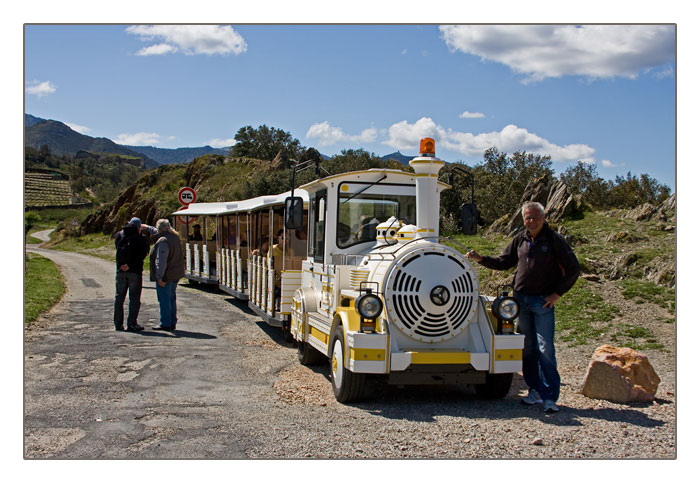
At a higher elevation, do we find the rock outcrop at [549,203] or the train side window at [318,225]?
the rock outcrop at [549,203]

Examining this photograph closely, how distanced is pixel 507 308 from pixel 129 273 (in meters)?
7.16

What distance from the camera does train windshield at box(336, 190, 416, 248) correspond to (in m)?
8.49

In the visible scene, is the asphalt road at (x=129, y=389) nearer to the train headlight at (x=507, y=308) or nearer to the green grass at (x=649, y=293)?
the train headlight at (x=507, y=308)

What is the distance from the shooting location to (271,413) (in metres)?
6.29

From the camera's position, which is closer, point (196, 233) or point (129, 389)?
point (129, 389)

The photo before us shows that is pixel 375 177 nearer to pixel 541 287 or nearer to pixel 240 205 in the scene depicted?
pixel 541 287

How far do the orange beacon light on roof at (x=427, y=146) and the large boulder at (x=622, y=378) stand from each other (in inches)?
111

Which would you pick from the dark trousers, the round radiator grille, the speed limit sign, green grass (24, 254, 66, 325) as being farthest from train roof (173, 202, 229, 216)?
the round radiator grille

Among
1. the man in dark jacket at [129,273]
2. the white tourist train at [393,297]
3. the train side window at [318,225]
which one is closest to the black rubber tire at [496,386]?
the white tourist train at [393,297]

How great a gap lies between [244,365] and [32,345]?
3235mm

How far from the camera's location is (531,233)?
6691 mm

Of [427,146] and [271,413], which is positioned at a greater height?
[427,146]

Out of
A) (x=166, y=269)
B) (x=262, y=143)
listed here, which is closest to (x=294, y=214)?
(x=166, y=269)

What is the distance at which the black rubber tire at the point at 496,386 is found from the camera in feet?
22.6
